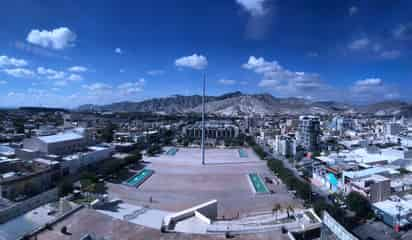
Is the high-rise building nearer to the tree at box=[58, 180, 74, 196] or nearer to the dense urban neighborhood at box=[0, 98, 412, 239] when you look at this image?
the dense urban neighborhood at box=[0, 98, 412, 239]

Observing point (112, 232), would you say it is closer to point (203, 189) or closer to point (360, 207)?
point (203, 189)

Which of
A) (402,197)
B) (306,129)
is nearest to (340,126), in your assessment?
(306,129)

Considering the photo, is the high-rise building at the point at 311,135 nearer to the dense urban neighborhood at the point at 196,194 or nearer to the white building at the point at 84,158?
the dense urban neighborhood at the point at 196,194

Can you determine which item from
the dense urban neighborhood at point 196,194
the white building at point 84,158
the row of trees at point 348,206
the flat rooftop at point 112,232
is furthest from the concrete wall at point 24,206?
the row of trees at point 348,206

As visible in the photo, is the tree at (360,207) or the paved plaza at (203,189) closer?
the tree at (360,207)

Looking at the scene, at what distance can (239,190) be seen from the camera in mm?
25688

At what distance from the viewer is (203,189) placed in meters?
26.1

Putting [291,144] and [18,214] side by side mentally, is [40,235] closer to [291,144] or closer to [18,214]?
[18,214]

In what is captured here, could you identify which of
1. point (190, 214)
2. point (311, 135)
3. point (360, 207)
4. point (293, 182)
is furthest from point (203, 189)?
point (311, 135)

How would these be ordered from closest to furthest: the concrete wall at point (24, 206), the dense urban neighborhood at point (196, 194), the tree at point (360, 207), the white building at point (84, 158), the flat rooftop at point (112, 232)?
the flat rooftop at point (112, 232), the dense urban neighborhood at point (196, 194), the concrete wall at point (24, 206), the tree at point (360, 207), the white building at point (84, 158)

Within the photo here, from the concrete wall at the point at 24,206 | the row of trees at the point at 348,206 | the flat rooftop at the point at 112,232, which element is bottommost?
the row of trees at the point at 348,206

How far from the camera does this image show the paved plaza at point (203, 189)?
21594mm

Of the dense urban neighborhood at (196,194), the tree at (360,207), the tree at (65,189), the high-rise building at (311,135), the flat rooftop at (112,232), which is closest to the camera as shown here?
the flat rooftop at (112,232)

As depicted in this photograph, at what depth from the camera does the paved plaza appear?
21.6 metres
